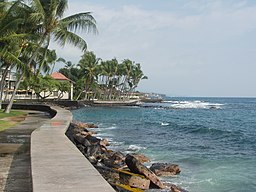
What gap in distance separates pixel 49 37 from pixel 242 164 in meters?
16.4

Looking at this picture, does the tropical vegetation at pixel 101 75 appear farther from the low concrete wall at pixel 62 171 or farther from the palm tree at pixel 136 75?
the low concrete wall at pixel 62 171

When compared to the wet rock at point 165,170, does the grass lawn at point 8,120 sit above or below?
above

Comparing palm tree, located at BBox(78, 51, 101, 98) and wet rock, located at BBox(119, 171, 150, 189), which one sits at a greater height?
palm tree, located at BBox(78, 51, 101, 98)

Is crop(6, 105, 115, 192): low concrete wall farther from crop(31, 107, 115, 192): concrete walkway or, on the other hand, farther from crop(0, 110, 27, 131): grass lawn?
crop(0, 110, 27, 131): grass lawn

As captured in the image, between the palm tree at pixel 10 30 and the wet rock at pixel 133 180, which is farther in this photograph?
the palm tree at pixel 10 30

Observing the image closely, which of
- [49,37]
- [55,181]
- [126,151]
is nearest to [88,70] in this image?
[49,37]

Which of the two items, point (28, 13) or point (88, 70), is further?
point (88, 70)

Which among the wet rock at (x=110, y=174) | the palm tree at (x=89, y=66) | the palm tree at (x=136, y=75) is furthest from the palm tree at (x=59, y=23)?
the palm tree at (x=136, y=75)

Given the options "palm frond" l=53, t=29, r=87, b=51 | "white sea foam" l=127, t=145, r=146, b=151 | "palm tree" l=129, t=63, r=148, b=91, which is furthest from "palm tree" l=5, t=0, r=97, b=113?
"palm tree" l=129, t=63, r=148, b=91

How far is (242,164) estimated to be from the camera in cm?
1730

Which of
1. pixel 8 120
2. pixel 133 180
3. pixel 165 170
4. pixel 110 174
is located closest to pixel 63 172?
pixel 110 174

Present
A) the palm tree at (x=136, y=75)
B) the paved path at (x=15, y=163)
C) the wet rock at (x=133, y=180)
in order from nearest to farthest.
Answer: the paved path at (x=15, y=163), the wet rock at (x=133, y=180), the palm tree at (x=136, y=75)

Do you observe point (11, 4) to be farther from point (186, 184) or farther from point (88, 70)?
point (88, 70)

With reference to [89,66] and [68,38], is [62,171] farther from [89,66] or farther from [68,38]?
[89,66]
